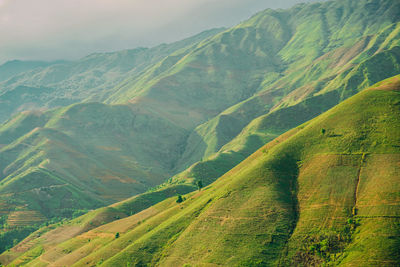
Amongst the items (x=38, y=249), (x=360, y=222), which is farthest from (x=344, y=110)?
(x=38, y=249)

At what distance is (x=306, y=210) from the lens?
334 ft

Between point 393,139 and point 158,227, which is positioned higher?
point 393,139

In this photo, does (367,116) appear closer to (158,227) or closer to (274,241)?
(274,241)

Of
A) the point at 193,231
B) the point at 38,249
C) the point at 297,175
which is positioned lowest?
the point at 38,249

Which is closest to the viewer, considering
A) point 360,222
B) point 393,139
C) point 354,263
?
point 354,263

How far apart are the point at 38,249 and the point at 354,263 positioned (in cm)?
15645

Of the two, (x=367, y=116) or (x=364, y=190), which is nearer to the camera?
(x=364, y=190)

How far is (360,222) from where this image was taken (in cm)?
8994

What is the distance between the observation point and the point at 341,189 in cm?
10212

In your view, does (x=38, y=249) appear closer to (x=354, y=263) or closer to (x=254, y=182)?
(x=254, y=182)

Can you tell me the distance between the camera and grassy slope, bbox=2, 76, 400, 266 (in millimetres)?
88750

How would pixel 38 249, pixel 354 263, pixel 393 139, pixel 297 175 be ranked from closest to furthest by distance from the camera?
pixel 354 263
pixel 393 139
pixel 297 175
pixel 38 249

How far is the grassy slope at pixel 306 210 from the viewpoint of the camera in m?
88.8

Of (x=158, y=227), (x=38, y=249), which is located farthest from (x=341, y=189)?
(x=38, y=249)
